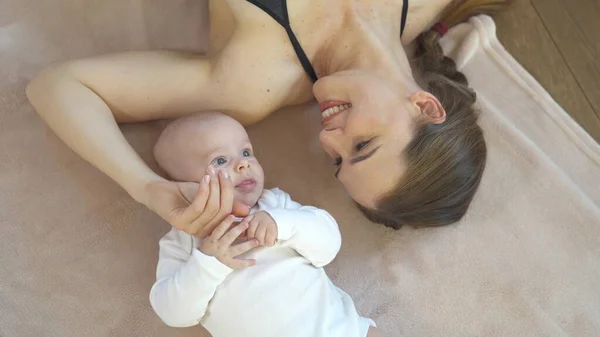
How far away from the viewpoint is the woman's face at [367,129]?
110 centimetres

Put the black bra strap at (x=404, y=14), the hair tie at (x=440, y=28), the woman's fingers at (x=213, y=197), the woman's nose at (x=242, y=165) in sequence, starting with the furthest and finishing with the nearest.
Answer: the hair tie at (x=440, y=28) → the black bra strap at (x=404, y=14) → the woman's nose at (x=242, y=165) → the woman's fingers at (x=213, y=197)

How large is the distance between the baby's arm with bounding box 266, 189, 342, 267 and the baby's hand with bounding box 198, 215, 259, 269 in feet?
0.24

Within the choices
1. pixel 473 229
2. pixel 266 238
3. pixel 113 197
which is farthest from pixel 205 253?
pixel 473 229

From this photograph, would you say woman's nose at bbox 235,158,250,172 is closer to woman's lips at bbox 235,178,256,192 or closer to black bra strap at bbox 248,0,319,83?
woman's lips at bbox 235,178,256,192

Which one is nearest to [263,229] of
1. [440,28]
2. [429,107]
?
[429,107]

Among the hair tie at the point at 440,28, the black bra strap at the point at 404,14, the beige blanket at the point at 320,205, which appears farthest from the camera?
the hair tie at the point at 440,28

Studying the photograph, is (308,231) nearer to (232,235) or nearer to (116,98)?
(232,235)

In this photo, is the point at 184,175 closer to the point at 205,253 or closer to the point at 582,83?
the point at 205,253

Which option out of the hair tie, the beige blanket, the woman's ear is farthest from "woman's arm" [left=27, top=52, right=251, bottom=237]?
the hair tie

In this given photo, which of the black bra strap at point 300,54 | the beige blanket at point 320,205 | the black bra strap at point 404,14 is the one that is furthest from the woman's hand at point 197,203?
the black bra strap at point 404,14

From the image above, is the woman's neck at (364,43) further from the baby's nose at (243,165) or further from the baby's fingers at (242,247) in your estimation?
the baby's fingers at (242,247)

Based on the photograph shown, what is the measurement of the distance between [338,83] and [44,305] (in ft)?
2.47

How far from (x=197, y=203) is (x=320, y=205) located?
0.43 m

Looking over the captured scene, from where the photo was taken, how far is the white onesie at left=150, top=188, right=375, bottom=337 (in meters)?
1.02
